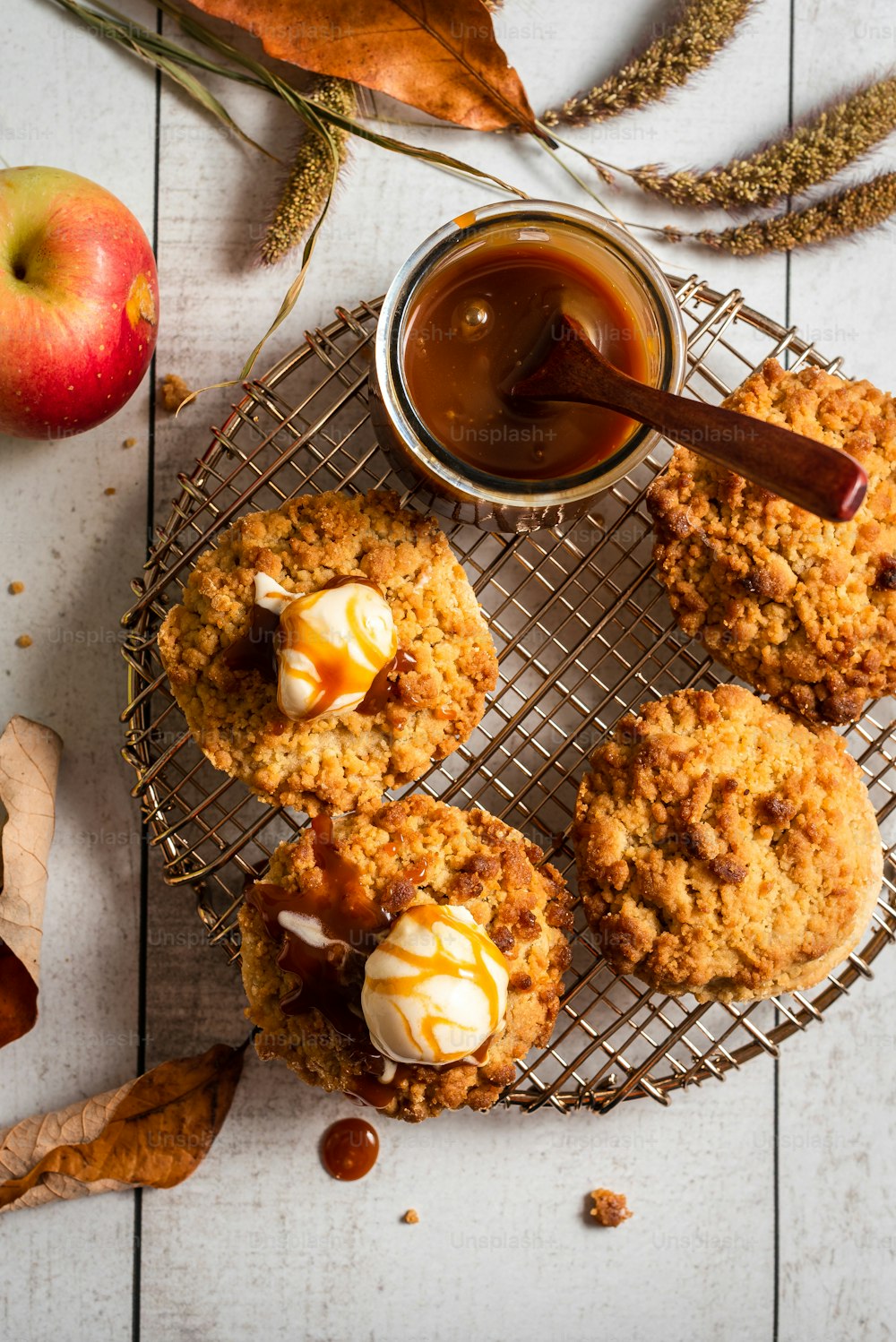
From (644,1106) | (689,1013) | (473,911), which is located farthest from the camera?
(644,1106)

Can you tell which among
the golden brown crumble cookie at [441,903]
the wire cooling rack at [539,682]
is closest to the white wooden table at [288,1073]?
the wire cooling rack at [539,682]

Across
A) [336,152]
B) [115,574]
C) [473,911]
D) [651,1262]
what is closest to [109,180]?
Answer: [336,152]

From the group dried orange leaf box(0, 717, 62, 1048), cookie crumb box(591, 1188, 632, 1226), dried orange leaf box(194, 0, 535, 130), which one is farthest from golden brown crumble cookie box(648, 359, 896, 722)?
dried orange leaf box(0, 717, 62, 1048)

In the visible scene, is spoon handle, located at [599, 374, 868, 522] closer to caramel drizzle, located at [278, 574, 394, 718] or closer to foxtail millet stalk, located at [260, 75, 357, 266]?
caramel drizzle, located at [278, 574, 394, 718]

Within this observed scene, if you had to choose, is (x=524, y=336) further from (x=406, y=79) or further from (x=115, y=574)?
(x=115, y=574)

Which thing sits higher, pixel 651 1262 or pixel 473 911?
pixel 473 911

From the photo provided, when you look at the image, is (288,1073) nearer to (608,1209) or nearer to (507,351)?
(608,1209)
